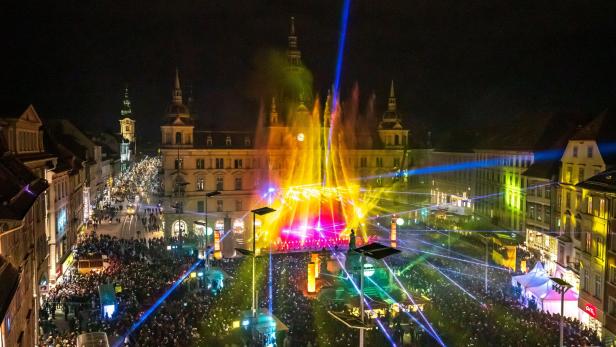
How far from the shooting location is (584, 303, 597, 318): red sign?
29.7 metres

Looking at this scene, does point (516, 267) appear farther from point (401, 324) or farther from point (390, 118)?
point (390, 118)

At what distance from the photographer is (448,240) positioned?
50656mm

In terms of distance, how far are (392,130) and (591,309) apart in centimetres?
4735

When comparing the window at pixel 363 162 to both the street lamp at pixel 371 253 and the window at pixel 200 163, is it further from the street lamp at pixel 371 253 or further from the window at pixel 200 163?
the street lamp at pixel 371 253

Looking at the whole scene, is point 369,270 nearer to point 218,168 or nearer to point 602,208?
point 602,208

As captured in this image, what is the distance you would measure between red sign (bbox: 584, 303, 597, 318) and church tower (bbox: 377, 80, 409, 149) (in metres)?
46.1

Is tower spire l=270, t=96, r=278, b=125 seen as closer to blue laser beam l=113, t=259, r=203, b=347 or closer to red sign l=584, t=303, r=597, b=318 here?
blue laser beam l=113, t=259, r=203, b=347

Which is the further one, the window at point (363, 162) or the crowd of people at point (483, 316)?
the window at point (363, 162)

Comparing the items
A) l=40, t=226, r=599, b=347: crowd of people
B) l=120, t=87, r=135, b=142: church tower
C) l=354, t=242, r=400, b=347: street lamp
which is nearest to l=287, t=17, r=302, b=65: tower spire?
l=40, t=226, r=599, b=347: crowd of people

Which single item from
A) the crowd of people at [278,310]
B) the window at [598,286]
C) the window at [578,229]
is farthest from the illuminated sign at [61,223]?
the window at [578,229]

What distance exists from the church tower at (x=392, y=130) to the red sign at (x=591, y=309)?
151 feet

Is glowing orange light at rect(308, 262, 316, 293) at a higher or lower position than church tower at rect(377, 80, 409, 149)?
lower

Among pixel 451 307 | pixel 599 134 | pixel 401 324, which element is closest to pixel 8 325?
pixel 401 324

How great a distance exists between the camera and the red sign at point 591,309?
2967cm
